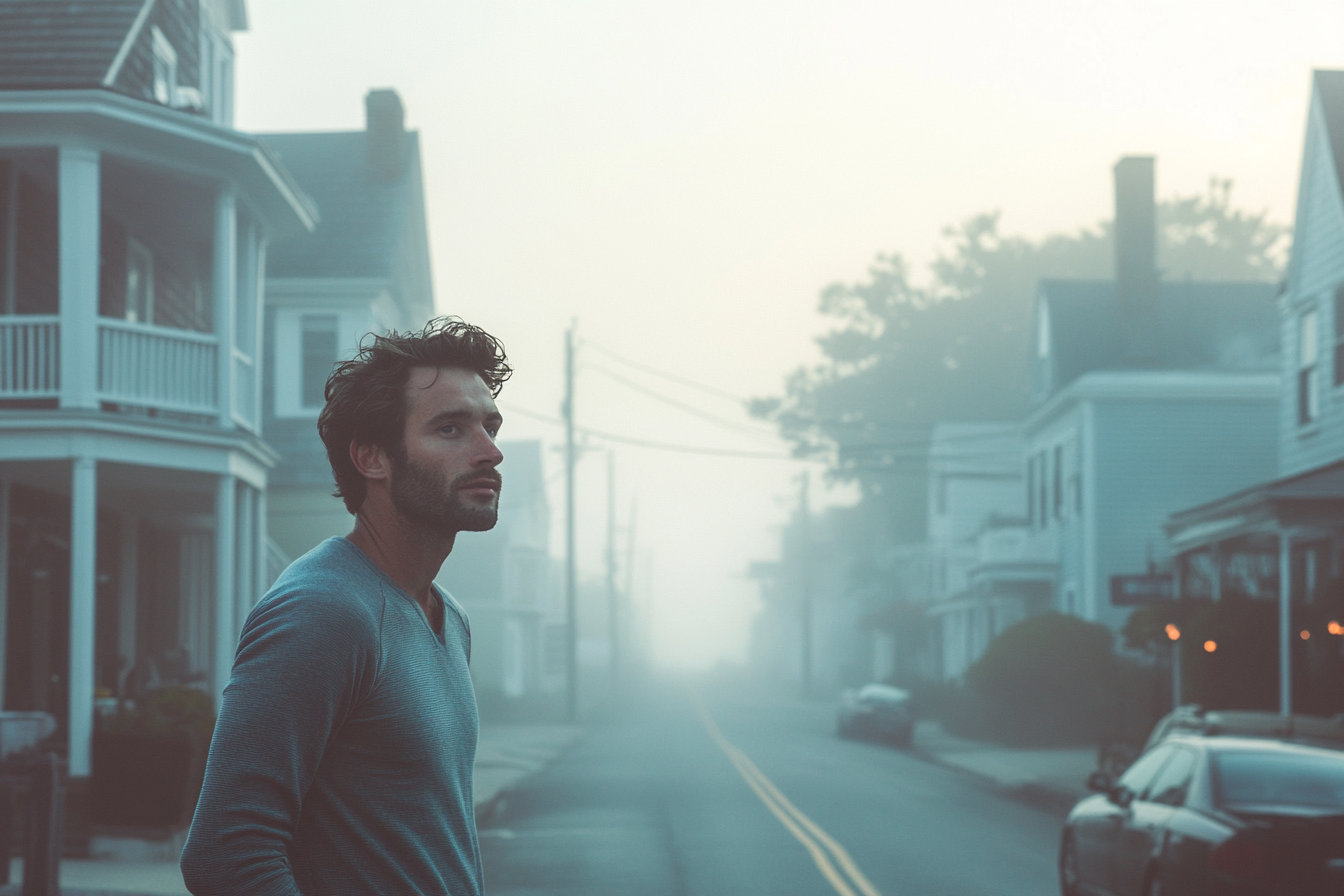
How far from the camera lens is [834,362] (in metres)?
64.2

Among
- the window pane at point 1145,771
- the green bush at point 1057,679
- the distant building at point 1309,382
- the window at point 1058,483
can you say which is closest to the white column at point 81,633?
the window pane at point 1145,771

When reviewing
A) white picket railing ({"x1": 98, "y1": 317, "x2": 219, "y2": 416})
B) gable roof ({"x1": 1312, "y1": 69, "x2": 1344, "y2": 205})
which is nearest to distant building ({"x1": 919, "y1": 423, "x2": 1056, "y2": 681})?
gable roof ({"x1": 1312, "y1": 69, "x2": 1344, "y2": 205})

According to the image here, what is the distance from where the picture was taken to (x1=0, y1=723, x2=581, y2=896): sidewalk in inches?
498

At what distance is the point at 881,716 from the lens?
117ft

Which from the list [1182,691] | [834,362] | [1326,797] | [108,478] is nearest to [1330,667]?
[1182,691]

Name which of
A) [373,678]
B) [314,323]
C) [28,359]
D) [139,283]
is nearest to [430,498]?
[373,678]

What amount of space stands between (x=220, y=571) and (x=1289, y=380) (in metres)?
16.8

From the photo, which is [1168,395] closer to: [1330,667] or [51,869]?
[1330,667]

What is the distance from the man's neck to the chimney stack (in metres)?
29.2

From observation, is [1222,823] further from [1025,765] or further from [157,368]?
[1025,765]

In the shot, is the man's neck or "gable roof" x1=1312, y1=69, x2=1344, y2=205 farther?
"gable roof" x1=1312, y1=69, x2=1344, y2=205

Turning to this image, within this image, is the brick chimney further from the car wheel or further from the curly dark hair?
the curly dark hair

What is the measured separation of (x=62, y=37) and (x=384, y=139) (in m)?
13.9

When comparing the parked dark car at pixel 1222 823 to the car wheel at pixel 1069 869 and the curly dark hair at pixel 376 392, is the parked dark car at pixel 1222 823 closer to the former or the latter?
the car wheel at pixel 1069 869
